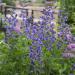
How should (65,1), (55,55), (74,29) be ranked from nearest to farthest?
1. (55,55)
2. (74,29)
3. (65,1)

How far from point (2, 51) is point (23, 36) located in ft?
1.02

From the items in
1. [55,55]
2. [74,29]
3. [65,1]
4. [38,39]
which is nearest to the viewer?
[38,39]

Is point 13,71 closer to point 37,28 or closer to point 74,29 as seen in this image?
point 37,28

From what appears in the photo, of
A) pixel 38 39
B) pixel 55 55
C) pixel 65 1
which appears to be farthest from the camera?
pixel 65 1

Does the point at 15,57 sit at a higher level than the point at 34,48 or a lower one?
lower

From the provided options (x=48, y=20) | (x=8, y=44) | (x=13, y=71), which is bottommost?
(x=13, y=71)

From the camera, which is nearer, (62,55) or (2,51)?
(2,51)

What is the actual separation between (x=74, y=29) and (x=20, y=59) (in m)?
2.33

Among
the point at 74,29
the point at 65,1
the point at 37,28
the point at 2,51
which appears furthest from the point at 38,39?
the point at 65,1

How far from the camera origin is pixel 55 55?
403 cm

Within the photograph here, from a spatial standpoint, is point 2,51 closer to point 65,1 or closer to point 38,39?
point 38,39

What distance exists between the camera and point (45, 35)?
3.95 m

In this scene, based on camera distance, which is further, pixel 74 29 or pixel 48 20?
pixel 74 29

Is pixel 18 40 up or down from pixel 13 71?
up
